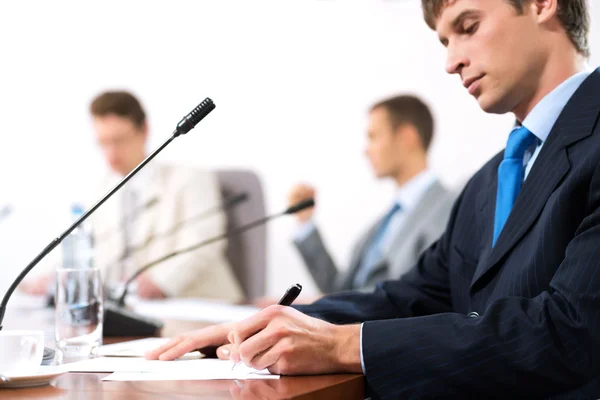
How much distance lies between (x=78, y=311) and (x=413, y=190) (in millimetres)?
2438

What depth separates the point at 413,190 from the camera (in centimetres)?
365

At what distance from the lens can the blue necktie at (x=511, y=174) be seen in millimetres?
1489

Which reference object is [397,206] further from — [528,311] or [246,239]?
[528,311]

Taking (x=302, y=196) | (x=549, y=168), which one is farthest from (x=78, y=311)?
(x=302, y=196)

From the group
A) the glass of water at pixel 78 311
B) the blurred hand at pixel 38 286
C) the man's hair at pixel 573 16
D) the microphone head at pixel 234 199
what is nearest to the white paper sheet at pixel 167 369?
the glass of water at pixel 78 311

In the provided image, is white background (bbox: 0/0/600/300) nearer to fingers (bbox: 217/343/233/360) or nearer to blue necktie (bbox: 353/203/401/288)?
blue necktie (bbox: 353/203/401/288)

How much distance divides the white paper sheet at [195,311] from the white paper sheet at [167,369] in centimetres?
88

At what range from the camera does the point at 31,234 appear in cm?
467

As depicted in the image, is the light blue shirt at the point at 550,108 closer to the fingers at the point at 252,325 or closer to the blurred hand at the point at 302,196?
the fingers at the point at 252,325

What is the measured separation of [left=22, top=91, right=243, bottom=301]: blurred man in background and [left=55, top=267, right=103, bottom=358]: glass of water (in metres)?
2.66

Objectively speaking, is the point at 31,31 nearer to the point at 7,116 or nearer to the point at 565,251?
the point at 7,116

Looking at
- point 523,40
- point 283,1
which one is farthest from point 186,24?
point 523,40

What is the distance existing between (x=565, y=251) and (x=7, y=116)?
420cm

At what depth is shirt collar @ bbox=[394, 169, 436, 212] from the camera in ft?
11.8
